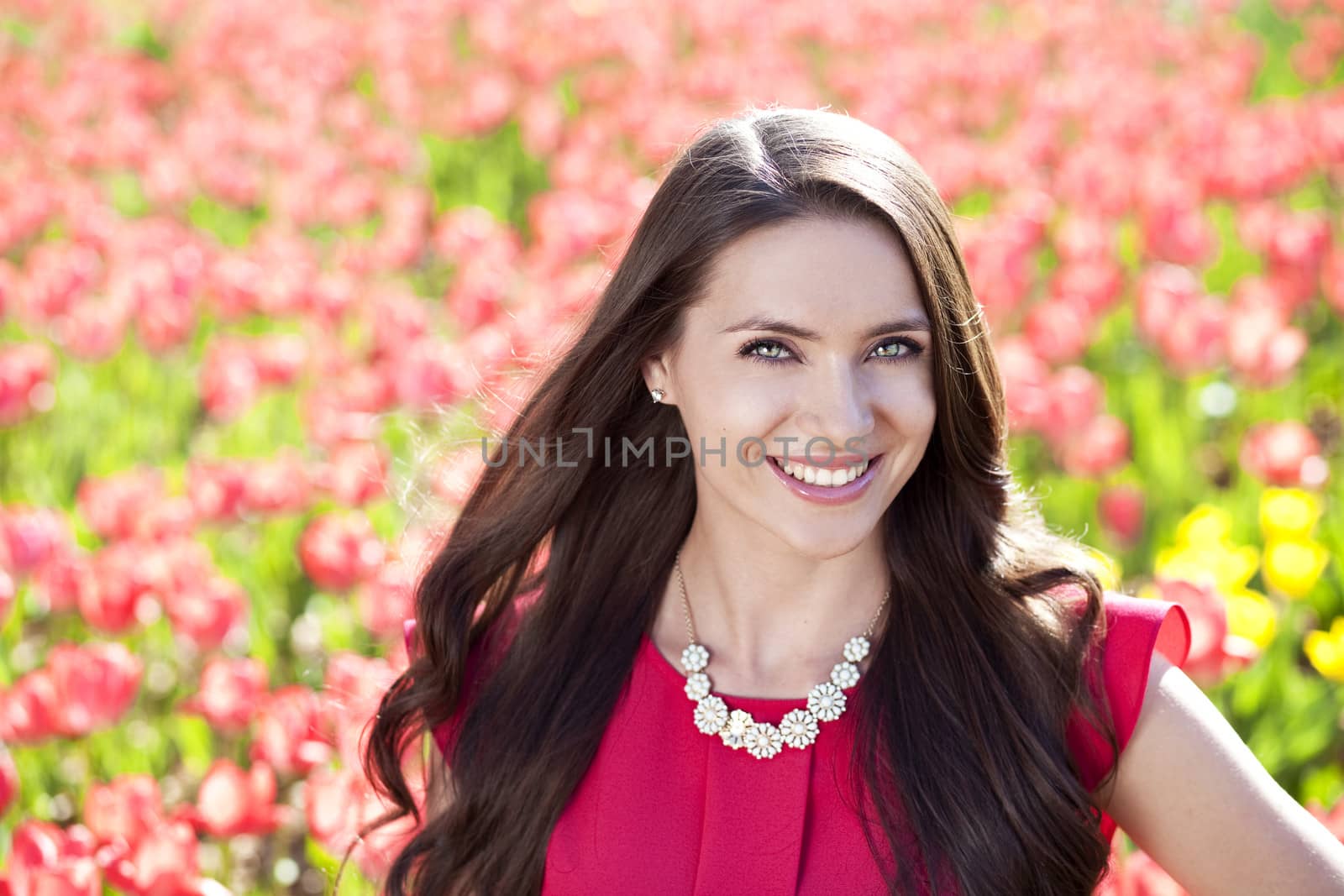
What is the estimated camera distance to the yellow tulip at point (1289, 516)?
3.05 meters

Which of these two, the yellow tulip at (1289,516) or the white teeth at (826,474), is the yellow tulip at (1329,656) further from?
the white teeth at (826,474)

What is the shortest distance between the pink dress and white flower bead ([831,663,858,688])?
2cm

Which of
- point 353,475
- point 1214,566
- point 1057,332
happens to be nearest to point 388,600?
point 353,475

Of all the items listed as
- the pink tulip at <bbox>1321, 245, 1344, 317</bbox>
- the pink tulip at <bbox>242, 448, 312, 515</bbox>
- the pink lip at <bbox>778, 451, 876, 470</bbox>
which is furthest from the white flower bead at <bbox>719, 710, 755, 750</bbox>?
the pink tulip at <bbox>1321, 245, 1344, 317</bbox>

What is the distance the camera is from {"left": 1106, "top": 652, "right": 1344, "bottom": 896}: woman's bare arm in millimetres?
1905

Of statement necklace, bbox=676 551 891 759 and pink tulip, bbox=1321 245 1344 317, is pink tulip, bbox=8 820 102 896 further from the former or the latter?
pink tulip, bbox=1321 245 1344 317

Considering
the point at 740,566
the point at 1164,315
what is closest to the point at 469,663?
the point at 740,566

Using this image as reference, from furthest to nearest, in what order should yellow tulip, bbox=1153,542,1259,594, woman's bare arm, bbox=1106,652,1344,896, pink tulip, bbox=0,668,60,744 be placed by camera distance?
yellow tulip, bbox=1153,542,1259,594 < pink tulip, bbox=0,668,60,744 < woman's bare arm, bbox=1106,652,1344,896

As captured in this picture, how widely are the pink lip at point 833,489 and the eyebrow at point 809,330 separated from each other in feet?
0.58

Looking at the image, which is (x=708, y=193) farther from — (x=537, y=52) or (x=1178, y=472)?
(x=537, y=52)

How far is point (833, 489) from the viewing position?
1983mm

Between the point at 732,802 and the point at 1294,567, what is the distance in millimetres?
1489

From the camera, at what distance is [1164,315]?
3883 millimetres

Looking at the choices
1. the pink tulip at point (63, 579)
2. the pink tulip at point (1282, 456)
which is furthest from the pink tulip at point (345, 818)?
the pink tulip at point (1282, 456)
